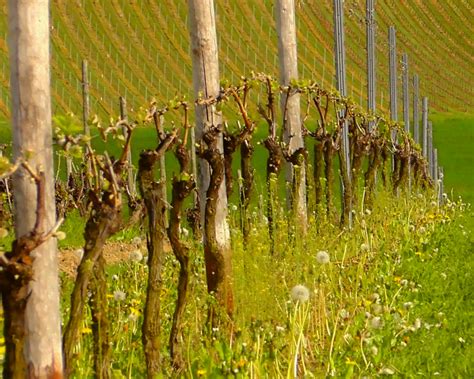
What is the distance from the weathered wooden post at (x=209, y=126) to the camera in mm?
9461

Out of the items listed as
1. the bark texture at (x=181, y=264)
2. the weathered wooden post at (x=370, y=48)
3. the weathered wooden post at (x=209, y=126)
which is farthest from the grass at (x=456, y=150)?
the bark texture at (x=181, y=264)

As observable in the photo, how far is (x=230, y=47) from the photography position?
55.9 metres

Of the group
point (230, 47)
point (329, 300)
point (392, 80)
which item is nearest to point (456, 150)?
point (230, 47)

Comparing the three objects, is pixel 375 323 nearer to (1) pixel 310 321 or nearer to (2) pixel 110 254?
(1) pixel 310 321

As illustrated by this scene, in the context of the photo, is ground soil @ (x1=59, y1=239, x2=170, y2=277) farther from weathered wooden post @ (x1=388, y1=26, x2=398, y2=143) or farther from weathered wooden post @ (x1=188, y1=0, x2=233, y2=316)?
weathered wooden post @ (x1=388, y1=26, x2=398, y2=143)

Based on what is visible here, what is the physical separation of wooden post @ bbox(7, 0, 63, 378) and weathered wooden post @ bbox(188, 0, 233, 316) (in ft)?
13.3

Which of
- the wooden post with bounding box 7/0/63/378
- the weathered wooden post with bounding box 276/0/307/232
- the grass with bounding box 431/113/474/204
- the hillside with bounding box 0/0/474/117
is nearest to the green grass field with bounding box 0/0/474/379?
the grass with bounding box 431/113/474/204

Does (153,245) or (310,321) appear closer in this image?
(153,245)

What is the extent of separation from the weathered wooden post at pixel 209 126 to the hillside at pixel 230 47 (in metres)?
34.2

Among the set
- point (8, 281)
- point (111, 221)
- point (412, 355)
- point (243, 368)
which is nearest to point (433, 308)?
point (412, 355)

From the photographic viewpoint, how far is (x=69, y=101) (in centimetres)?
4553

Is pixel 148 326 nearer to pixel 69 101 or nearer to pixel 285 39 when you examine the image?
pixel 285 39

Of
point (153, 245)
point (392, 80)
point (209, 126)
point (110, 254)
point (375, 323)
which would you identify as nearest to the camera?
point (153, 245)

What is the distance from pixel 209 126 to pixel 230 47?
46491mm
